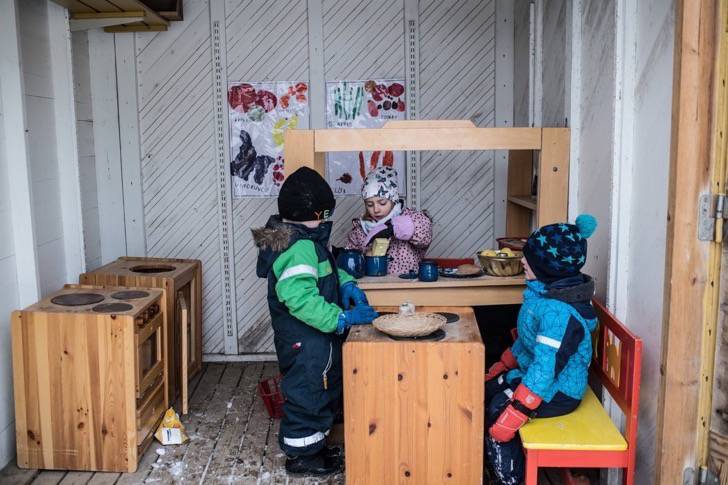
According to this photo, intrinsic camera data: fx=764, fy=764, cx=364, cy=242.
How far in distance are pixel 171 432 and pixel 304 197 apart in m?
1.51

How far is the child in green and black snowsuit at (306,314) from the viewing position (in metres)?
3.54

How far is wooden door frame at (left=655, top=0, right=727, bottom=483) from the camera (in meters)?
2.57

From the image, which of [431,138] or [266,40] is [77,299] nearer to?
[431,138]

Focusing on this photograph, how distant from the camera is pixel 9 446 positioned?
3885 mm

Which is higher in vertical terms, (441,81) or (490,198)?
(441,81)

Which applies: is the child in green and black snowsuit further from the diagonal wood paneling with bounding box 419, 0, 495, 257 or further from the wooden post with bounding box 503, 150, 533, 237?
the diagonal wood paneling with bounding box 419, 0, 495, 257

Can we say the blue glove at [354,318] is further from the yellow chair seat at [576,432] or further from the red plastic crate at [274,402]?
the red plastic crate at [274,402]

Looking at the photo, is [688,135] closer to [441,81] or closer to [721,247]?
[721,247]

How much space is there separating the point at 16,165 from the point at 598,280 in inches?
118

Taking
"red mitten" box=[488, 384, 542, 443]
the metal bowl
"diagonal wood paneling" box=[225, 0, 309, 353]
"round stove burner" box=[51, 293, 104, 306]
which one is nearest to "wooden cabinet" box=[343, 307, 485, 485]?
"red mitten" box=[488, 384, 542, 443]

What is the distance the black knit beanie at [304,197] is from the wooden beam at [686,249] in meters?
1.62

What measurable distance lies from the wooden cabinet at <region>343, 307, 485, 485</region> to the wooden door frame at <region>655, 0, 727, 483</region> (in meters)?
0.77

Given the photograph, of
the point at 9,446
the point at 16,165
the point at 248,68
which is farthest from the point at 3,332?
the point at 248,68

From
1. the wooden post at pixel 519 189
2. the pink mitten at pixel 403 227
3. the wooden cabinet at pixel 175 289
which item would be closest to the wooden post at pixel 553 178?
the pink mitten at pixel 403 227
